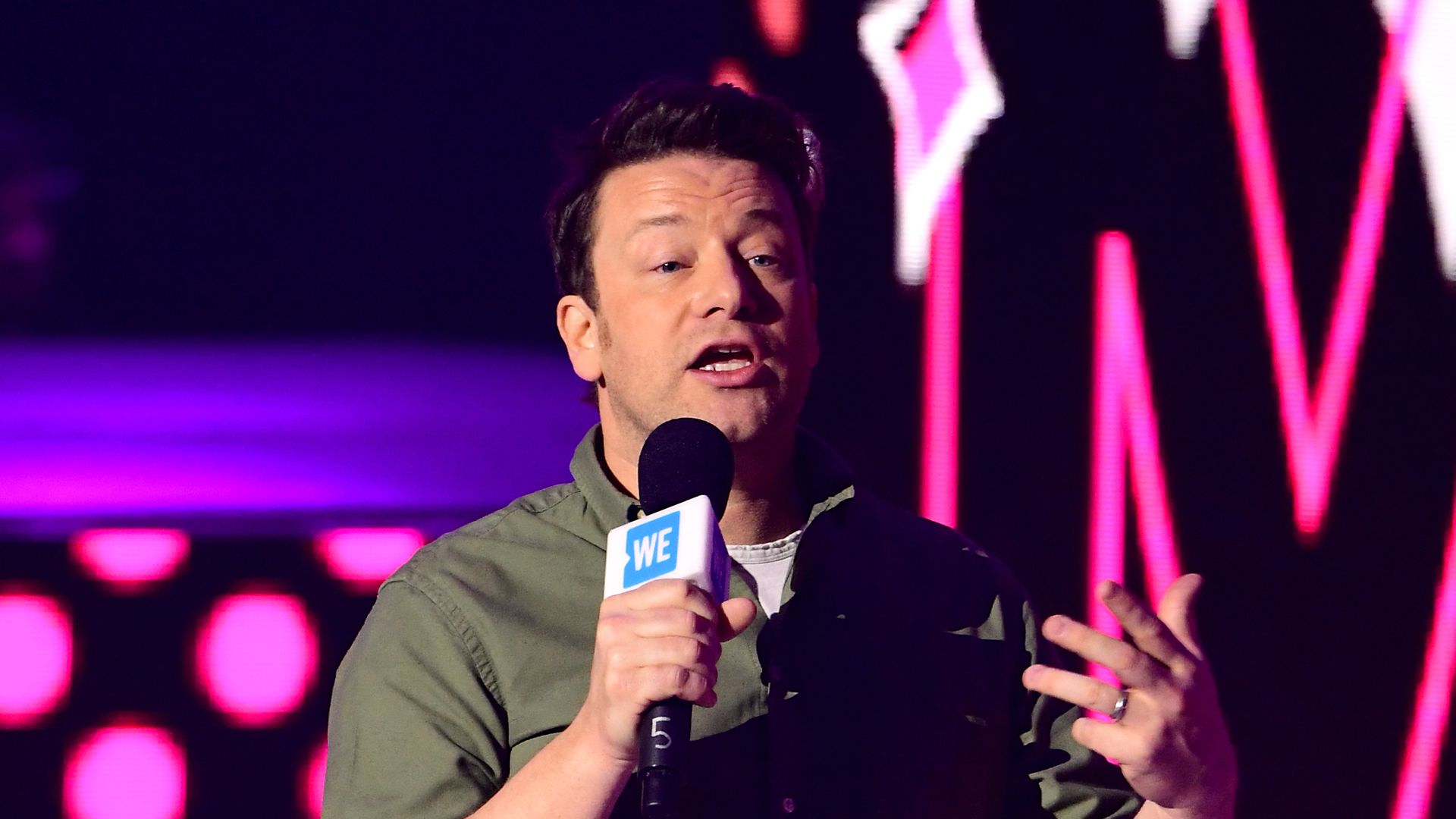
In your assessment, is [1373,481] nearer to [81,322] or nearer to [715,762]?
[715,762]

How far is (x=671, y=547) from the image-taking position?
4.24ft

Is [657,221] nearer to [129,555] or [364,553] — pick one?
[364,553]

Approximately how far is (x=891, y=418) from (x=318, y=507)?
1.00m

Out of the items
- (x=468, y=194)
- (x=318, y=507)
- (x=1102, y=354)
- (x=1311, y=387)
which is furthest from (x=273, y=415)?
(x=1311, y=387)

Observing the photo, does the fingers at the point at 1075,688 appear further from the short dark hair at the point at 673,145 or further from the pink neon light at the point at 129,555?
the pink neon light at the point at 129,555

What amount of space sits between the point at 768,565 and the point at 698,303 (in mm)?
323

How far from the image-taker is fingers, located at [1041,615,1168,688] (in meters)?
1.38

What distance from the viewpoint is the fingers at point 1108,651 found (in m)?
1.38

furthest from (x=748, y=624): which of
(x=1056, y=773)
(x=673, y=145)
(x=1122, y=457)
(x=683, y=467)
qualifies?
(x=1122, y=457)

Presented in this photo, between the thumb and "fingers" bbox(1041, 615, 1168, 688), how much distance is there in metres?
0.28

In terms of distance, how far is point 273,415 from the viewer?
2746 millimetres

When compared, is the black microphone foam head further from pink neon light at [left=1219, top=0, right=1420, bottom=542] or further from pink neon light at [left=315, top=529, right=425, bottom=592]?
pink neon light at [left=1219, top=0, right=1420, bottom=542]

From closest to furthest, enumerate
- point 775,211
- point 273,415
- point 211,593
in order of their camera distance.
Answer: point 775,211, point 211,593, point 273,415

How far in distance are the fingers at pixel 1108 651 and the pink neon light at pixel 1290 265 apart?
5.01 ft
